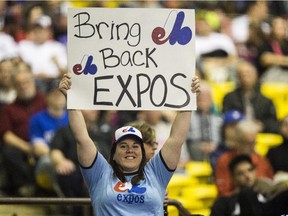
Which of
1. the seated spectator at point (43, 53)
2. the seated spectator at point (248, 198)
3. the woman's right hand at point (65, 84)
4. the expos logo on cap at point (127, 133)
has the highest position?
the seated spectator at point (43, 53)

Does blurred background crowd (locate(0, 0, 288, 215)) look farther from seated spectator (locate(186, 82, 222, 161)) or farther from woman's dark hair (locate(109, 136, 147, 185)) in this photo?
woman's dark hair (locate(109, 136, 147, 185))

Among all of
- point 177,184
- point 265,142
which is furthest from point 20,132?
point 265,142

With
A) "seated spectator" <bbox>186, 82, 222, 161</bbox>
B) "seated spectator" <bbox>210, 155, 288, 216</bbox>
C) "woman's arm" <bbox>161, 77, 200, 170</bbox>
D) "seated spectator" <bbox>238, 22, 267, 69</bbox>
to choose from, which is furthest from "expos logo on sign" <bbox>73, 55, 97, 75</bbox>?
"seated spectator" <bbox>238, 22, 267, 69</bbox>

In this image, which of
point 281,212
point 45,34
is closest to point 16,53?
point 45,34

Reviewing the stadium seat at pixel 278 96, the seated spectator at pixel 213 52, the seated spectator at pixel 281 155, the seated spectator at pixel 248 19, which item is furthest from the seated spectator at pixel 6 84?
the seated spectator at pixel 248 19

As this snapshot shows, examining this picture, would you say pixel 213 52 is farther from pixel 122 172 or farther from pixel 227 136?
pixel 122 172

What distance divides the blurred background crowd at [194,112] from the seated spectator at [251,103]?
0.04 ft

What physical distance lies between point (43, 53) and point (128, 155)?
7734 millimetres

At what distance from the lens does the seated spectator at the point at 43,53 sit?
1518 cm

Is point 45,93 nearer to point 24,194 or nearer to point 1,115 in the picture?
point 1,115

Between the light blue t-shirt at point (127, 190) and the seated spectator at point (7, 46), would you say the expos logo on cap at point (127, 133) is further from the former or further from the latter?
the seated spectator at point (7, 46)

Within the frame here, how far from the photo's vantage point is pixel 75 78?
830cm

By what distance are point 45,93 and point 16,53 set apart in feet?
4.47

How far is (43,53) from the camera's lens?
608 inches
